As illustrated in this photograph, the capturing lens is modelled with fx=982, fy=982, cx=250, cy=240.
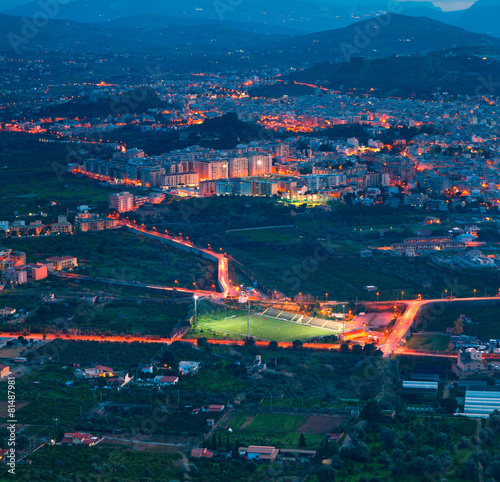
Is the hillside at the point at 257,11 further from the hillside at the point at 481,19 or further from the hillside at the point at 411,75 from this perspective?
the hillside at the point at 411,75

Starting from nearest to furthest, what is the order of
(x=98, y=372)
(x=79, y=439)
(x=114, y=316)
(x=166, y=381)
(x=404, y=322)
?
(x=79, y=439) < (x=166, y=381) < (x=98, y=372) < (x=404, y=322) < (x=114, y=316)

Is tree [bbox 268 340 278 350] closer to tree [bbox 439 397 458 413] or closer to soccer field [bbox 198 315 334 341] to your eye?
soccer field [bbox 198 315 334 341]

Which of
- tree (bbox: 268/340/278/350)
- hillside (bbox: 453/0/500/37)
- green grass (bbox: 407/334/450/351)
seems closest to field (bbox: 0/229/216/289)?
tree (bbox: 268/340/278/350)

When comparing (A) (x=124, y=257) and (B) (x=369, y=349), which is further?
(A) (x=124, y=257)

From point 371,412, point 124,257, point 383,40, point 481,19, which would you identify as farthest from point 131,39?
point 371,412

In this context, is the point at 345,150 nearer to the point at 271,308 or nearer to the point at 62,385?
the point at 271,308

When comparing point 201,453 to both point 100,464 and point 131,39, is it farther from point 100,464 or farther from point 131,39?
point 131,39
